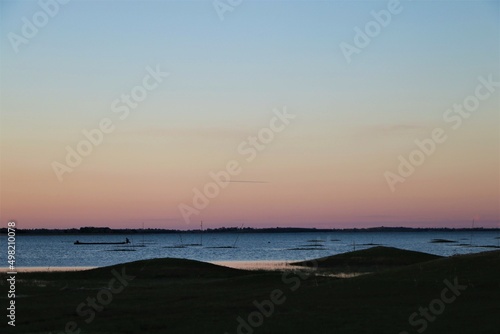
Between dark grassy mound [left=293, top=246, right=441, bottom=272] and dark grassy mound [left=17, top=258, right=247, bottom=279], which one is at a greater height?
dark grassy mound [left=293, top=246, right=441, bottom=272]

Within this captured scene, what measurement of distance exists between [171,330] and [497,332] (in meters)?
12.6

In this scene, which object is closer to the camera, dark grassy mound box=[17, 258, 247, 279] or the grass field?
the grass field

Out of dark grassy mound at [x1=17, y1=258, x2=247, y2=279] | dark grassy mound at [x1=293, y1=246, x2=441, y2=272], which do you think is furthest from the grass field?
dark grassy mound at [x1=293, y1=246, x2=441, y2=272]

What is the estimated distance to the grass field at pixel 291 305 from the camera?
27.4 metres

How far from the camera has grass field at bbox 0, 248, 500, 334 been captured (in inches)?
1077

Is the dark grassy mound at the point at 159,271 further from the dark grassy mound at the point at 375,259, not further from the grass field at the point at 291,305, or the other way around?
the dark grassy mound at the point at 375,259

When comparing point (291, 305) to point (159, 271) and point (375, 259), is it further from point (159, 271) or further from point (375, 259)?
point (375, 259)

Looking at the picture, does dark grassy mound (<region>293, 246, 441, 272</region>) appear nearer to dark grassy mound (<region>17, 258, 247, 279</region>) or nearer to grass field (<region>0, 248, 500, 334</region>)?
dark grassy mound (<region>17, 258, 247, 279</region>)

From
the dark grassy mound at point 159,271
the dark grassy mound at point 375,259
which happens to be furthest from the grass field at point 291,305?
the dark grassy mound at point 375,259

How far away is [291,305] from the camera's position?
33156 mm

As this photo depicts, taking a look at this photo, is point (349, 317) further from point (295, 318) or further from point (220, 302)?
point (220, 302)

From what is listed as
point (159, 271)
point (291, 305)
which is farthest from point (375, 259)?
point (291, 305)

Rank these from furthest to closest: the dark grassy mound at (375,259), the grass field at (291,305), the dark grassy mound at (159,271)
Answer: the dark grassy mound at (375,259) → the dark grassy mound at (159,271) → the grass field at (291,305)

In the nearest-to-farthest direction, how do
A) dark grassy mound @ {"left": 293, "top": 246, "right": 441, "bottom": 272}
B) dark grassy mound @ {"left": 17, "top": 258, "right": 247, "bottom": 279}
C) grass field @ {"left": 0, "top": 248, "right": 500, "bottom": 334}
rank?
grass field @ {"left": 0, "top": 248, "right": 500, "bottom": 334} → dark grassy mound @ {"left": 17, "top": 258, "right": 247, "bottom": 279} → dark grassy mound @ {"left": 293, "top": 246, "right": 441, "bottom": 272}
